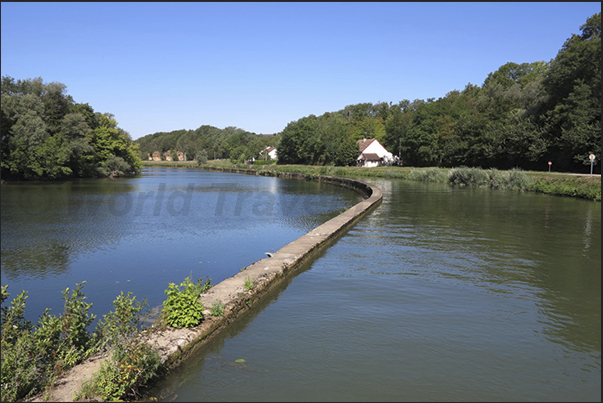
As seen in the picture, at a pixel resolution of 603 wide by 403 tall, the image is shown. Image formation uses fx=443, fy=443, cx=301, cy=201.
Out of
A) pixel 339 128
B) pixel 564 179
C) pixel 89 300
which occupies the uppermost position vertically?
pixel 339 128

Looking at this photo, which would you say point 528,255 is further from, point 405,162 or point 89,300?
point 405,162

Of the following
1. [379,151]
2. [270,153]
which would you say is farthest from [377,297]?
[270,153]

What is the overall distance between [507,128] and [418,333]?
57.1m

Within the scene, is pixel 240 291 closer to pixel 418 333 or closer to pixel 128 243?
pixel 418 333

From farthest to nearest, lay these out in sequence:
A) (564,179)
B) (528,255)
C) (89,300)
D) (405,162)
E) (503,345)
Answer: (405,162) → (564,179) → (528,255) → (89,300) → (503,345)

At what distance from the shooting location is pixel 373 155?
98.4 m

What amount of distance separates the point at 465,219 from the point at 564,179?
72.2 ft

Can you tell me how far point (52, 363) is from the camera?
5613 millimetres

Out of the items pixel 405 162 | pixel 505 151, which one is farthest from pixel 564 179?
pixel 405 162

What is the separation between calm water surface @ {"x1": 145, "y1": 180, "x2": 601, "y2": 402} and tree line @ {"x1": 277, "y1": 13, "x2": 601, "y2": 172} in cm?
3701

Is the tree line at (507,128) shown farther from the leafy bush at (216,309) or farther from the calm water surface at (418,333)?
the leafy bush at (216,309)

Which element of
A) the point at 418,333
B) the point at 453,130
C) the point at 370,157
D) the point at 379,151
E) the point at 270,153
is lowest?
the point at 418,333

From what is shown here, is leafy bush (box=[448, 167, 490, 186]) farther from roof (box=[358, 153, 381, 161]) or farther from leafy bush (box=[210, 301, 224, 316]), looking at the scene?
roof (box=[358, 153, 381, 161])

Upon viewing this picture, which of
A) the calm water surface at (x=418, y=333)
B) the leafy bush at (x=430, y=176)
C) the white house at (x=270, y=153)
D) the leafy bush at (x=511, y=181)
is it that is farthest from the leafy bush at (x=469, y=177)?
the white house at (x=270, y=153)
